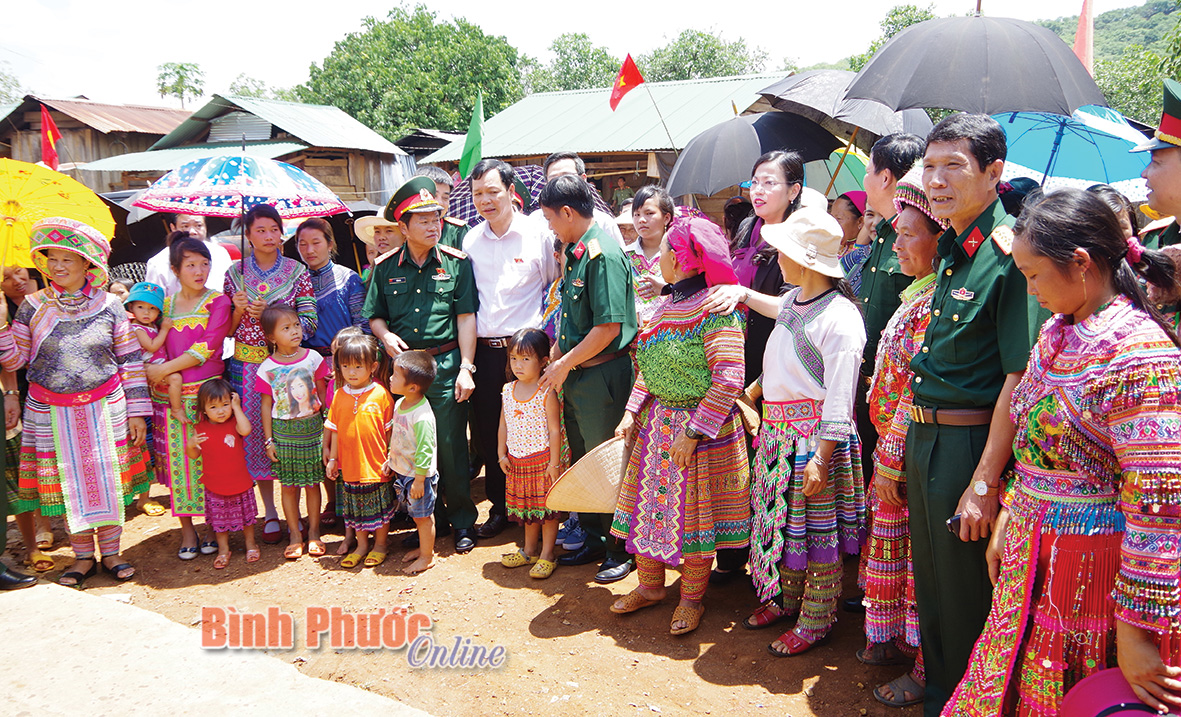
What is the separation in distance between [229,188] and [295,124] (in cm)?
1317

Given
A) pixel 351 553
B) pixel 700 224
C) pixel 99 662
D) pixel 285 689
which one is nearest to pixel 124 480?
pixel 351 553

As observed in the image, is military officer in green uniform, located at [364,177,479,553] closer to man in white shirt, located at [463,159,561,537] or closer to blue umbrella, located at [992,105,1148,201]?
man in white shirt, located at [463,159,561,537]

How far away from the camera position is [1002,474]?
233cm

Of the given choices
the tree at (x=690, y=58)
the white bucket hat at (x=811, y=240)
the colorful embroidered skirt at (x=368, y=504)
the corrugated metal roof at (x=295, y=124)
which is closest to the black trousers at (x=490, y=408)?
the colorful embroidered skirt at (x=368, y=504)

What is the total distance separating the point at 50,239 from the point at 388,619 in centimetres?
293

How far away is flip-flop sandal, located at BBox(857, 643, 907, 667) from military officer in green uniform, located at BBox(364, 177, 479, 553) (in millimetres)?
2487

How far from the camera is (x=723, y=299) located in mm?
A: 3324

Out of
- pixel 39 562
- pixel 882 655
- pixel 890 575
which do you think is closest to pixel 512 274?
pixel 890 575

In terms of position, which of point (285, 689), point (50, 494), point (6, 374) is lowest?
point (285, 689)

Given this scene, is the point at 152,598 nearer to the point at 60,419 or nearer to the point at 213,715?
the point at 60,419

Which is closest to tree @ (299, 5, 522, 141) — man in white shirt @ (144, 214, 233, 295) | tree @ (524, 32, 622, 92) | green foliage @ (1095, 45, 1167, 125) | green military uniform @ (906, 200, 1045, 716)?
tree @ (524, 32, 622, 92)

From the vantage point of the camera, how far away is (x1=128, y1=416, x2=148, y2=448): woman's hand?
4742 mm

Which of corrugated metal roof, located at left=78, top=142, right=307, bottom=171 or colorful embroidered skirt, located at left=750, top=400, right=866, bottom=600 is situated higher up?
corrugated metal roof, located at left=78, top=142, right=307, bottom=171

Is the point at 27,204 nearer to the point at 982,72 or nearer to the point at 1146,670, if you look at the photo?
the point at 982,72
